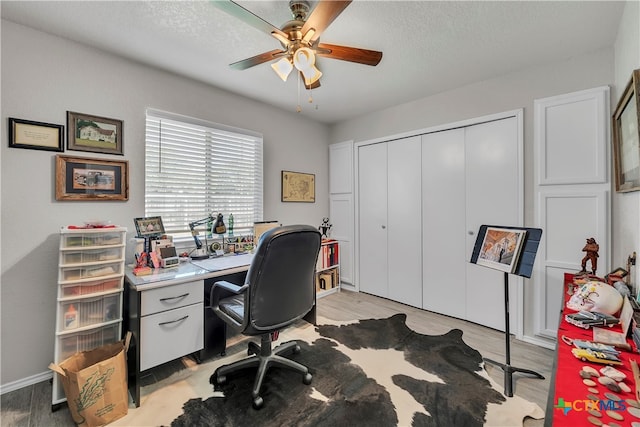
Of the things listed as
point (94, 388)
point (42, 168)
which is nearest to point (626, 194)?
point (94, 388)

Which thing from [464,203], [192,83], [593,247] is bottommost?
[593,247]

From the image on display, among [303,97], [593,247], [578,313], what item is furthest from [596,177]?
[303,97]

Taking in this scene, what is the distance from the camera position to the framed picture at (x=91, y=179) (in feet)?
6.51

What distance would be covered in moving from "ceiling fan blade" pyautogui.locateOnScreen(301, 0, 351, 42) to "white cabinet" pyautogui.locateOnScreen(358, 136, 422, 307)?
6.93ft

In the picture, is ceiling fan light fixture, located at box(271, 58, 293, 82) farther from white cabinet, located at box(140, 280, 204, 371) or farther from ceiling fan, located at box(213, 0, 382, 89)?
white cabinet, located at box(140, 280, 204, 371)

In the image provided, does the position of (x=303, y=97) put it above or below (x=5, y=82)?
A: above

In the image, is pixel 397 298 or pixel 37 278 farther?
pixel 397 298

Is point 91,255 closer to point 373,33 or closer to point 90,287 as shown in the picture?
point 90,287

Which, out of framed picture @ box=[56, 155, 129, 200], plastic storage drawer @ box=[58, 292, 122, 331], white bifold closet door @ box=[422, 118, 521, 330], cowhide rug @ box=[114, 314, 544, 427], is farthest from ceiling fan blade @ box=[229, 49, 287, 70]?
cowhide rug @ box=[114, 314, 544, 427]

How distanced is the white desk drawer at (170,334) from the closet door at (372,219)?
233 centimetres

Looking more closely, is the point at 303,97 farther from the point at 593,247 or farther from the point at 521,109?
the point at 593,247

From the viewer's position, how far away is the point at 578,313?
4.38 ft

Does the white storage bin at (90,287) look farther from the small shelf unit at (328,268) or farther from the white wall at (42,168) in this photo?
the small shelf unit at (328,268)

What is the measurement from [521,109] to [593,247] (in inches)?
52.6
